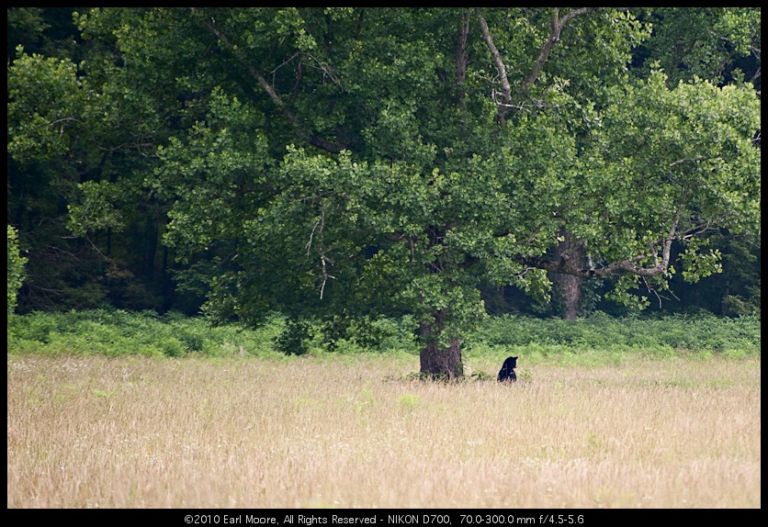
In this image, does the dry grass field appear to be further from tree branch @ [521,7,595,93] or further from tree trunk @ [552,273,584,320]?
tree trunk @ [552,273,584,320]

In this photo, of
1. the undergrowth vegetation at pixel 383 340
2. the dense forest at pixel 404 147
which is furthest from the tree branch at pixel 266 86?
the undergrowth vegetation at pixel 383 340

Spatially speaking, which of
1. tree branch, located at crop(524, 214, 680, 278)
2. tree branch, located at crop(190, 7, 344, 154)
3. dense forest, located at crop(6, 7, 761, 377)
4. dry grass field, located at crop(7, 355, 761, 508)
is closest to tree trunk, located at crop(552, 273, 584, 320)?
dry grass field, located at crop(7, 355, 761, 508)

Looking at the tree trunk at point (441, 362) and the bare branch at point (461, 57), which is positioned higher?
the bare branch at point (461, 57)

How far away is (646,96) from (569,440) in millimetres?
9321

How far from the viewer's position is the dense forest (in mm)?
20672

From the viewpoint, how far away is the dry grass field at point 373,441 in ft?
34.2

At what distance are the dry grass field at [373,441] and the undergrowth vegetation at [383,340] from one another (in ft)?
22.5

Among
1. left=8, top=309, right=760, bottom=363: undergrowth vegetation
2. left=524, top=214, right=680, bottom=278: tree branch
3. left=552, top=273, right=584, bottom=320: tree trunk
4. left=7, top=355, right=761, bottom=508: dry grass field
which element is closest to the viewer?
left=7, top=355, right=761, bottom=508: dry grass field

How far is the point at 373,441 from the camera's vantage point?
1394cm

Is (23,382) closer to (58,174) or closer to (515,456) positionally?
(515,456)

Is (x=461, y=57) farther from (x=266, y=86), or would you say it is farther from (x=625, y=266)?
(x=625, y=266)

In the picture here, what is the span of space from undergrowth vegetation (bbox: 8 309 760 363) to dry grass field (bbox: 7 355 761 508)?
270 inches

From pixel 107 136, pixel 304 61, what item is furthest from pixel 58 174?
pixel 304 61

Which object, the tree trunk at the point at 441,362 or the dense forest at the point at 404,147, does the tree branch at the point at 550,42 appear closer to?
the dense forest at the point at 404,147
